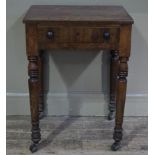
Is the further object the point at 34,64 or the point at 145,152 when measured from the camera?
the point at 145,152

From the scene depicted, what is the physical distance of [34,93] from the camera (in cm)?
194

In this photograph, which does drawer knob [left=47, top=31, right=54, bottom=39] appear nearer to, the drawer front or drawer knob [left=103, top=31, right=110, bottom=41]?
the drawer front

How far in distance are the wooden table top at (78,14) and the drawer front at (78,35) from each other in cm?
5

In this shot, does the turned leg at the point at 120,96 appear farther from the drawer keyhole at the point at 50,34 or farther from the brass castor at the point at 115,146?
the drawer keyhole at the point at 50,34

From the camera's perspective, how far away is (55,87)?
2.45 metres

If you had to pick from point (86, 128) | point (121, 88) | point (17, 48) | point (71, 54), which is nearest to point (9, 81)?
point (17, 48)

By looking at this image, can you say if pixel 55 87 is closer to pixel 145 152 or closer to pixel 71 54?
pixel 71 54

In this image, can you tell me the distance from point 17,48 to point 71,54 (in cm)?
38

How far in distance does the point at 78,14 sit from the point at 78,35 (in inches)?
6.6

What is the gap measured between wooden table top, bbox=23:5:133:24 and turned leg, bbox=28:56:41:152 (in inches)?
9.4

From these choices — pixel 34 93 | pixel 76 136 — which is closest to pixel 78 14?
pixel 34 93

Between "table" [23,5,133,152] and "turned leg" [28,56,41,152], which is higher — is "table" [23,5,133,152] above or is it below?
above

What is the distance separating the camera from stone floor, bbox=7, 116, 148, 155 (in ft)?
6.69

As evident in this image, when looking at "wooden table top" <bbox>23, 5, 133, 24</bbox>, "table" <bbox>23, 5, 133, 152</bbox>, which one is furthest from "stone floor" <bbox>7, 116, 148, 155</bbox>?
"wooden table top" <bbox>23, 5, 133, 24</bbox>
